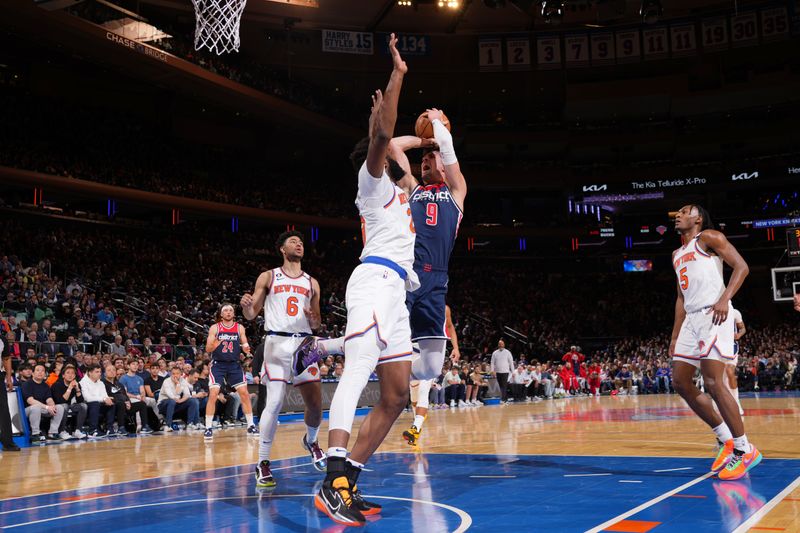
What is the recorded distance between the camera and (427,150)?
6492 mm

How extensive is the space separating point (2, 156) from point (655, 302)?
32.2 m

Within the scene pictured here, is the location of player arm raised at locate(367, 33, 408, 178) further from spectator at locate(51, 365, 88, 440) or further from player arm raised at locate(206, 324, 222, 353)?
spectator at locate(51, 365, 88, 440)

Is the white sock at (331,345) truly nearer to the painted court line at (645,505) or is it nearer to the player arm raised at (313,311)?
the player arm raised at (313,311)

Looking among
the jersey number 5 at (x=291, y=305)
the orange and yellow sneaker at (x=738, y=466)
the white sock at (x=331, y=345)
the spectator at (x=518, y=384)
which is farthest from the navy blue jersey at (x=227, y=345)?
the spectator at (x=518, y=384)

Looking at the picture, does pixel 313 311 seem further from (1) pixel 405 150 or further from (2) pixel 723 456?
(2) pixel 723 456

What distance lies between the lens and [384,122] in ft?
15.1

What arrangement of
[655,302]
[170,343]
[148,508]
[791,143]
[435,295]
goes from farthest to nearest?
1. [655,302]
2. [791,143]
3. [170,343]
4. [435,295]
5. [148,508]

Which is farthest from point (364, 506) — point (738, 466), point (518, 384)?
point (518, 384)

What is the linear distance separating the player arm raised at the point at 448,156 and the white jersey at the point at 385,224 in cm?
88

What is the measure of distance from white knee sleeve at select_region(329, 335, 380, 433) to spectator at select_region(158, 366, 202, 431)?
10411 mm

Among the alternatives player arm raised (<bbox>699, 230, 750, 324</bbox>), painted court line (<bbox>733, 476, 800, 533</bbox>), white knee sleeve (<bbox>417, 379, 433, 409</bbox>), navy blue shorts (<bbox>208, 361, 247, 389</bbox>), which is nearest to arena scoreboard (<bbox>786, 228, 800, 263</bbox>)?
white knee sleeve (<bbox>417, 379, 433, 409</bbox>)

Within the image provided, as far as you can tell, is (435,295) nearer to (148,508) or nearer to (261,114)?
(148,508)

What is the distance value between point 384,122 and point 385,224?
0.76 m

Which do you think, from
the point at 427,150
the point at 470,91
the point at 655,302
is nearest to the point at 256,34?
the point at 470,91
